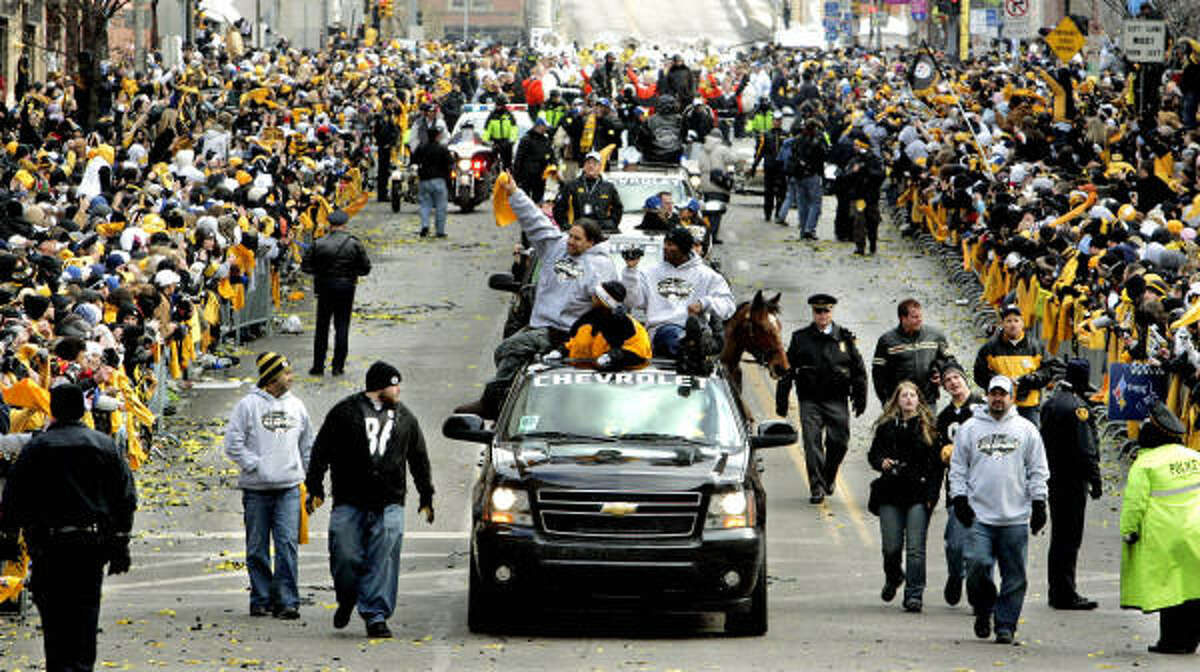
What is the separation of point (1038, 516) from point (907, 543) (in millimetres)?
1534

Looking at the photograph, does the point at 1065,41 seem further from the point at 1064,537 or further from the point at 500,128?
the point at 1064,537

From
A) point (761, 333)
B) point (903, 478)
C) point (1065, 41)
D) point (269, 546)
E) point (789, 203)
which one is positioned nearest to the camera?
point (269, 546)

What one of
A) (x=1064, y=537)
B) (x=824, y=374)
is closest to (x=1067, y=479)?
(x=1064, y=537)

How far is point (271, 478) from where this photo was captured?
1504 cm

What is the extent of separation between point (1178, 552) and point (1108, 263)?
9.80 metres

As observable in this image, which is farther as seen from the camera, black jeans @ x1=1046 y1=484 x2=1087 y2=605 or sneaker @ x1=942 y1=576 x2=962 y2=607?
black jeans @ x1=1046 y1=484 x2=1087 y2=605

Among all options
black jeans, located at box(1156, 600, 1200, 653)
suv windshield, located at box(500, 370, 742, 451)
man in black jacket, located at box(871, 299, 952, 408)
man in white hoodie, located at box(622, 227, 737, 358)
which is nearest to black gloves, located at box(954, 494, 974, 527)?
black jeans, located at box(1156, 600, 1200, 653)

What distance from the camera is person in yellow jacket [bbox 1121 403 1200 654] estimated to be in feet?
46.4

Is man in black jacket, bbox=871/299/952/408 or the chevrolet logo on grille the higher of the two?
man in black jacket, bbox=871/299/952/408

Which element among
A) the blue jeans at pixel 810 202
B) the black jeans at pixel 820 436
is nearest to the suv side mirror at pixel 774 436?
the black jeans at pixel 820 436

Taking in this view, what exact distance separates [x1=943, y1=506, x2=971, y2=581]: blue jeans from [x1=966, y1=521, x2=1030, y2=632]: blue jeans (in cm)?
66

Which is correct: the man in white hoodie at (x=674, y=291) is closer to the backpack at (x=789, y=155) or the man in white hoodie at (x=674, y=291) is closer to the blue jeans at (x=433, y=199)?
the blue jeans at (x=433, y=199)

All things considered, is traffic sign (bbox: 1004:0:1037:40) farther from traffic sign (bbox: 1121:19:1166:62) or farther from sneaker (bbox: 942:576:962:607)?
sneaker (bbox: 942:576:962:607)

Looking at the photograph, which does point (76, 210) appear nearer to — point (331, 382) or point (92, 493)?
point (331, 382)
